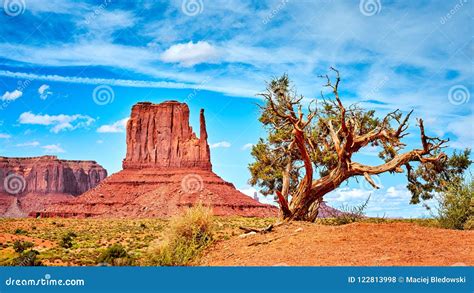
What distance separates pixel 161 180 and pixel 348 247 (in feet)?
376

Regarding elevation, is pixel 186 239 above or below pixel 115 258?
above

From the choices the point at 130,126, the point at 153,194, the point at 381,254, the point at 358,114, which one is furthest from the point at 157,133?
the point at 381,254

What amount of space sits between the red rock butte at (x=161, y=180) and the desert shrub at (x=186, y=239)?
77.0m

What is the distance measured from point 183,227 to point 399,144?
971 cm

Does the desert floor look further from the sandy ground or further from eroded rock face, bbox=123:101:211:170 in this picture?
eroded rock face, bbox=123:101:211:170

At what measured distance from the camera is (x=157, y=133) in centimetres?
15038

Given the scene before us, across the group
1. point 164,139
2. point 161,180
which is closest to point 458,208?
point 161,180

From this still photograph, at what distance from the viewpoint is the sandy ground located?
14.4m

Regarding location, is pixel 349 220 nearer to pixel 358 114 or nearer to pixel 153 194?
pixel 358 114

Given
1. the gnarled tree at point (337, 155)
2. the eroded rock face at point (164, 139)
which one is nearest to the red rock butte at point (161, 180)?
the eroded rock face at point (164, 139)

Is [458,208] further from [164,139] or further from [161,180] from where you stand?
[164,139]

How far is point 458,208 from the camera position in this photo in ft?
73.6
